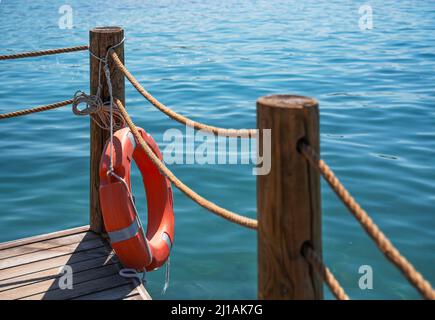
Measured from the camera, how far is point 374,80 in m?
9.93

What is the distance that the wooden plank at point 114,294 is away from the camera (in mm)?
3250

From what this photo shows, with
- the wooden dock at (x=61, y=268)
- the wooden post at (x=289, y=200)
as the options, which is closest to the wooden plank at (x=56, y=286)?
the wooden dock at (x=61, y=268)

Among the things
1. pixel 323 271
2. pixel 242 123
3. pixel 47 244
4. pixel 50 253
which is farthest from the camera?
pixel 242 123

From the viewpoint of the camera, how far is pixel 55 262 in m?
3.67

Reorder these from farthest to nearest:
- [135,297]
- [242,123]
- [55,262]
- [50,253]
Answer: [242,123]
[50,253]
[55,262]
[135,297]

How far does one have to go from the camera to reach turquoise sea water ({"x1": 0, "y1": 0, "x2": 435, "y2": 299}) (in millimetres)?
4668

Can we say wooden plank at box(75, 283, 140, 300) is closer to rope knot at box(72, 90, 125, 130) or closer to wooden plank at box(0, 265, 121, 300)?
wooden plank at box(0, 265, 121, 300)

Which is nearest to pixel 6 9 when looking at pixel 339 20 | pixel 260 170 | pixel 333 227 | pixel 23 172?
pixel 339 20

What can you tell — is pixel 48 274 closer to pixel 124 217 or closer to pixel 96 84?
pixel 124 217

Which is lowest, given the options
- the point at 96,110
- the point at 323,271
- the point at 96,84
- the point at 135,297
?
the point at 135,297

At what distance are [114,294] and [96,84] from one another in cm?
126

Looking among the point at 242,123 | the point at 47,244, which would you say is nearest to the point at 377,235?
the point at 47,244

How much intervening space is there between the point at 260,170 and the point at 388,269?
2.59 m

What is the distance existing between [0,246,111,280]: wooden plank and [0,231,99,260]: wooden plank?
18 centimetres
